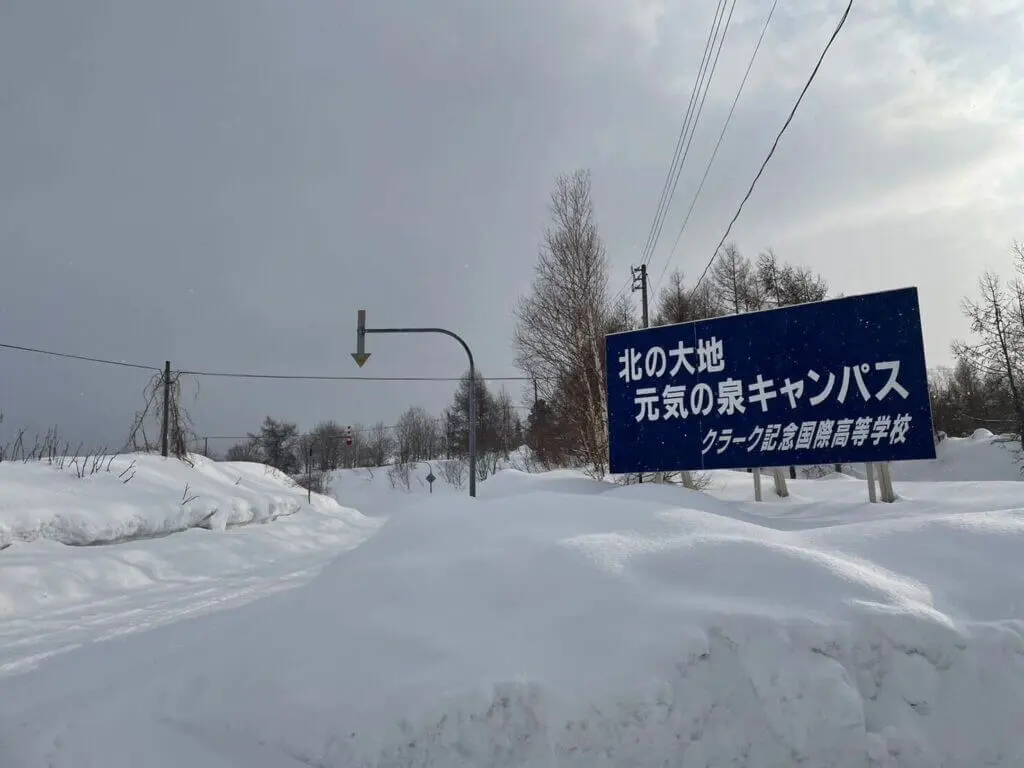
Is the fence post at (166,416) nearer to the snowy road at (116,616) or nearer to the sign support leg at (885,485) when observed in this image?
the snowy road at (116,616)

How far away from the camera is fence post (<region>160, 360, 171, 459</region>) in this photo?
17.7 metres

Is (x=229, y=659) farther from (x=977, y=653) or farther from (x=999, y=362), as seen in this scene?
(x=999, y=362)

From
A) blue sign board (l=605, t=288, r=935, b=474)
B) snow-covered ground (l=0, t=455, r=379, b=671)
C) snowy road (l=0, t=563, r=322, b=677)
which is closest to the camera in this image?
snowy road (l=0, t=563, r=322, b=677)

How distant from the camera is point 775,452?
8133 mm

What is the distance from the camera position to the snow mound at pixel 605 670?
2699 mm

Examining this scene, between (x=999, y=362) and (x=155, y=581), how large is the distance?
31274 millimetres

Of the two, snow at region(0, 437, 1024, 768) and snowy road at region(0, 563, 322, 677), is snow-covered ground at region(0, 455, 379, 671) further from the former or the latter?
snow at region(0, 437, 1024, 768)

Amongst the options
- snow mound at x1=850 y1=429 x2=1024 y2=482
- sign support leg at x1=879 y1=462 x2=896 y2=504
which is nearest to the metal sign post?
sign support leg at x1=879 y1=462 x2=896 y2=504

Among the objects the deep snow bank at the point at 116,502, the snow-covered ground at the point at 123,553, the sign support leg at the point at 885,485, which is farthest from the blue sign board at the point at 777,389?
the deep snow bank at the point at 116,502

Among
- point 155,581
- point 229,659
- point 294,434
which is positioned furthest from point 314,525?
point 294,434

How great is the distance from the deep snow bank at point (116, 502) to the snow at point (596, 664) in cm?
460

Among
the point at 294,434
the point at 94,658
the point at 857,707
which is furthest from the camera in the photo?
the point at 294,434

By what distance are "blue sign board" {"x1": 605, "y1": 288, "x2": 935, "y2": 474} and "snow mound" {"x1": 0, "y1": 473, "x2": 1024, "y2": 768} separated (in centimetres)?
Answer: 380

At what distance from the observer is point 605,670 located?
2.85 metres
